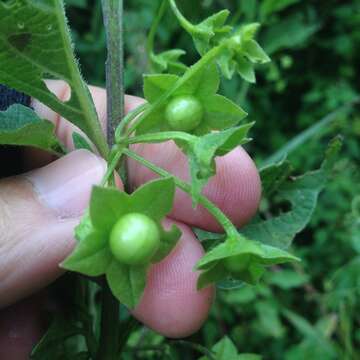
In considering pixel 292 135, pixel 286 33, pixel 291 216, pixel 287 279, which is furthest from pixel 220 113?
pixel 292 135

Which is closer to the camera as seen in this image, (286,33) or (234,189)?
(234,189)

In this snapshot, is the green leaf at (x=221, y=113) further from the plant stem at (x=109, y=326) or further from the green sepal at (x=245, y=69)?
the plant stem at (x=109, y=326)

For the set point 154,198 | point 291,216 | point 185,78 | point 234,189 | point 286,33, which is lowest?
point 286,33

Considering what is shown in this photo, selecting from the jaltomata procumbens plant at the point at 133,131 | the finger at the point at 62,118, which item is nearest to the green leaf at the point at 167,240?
the jaltomata procumbens plant at the point at 133,131

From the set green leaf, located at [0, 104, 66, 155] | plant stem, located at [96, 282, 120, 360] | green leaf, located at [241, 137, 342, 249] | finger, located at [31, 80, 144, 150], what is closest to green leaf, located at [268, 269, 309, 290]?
green leaf, located at [241, 137, 342, 249]

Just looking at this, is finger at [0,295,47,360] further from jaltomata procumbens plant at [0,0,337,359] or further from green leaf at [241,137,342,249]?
green leaf at [241,137,342,249]

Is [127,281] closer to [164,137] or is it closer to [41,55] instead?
[164,137]

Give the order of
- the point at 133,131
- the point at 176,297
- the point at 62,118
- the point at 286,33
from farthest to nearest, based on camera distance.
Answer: the point at 286,33
the point at 62,118
the point at 176,297
the point at 133,131

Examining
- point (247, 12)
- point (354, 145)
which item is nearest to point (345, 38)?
point (354, 145)
